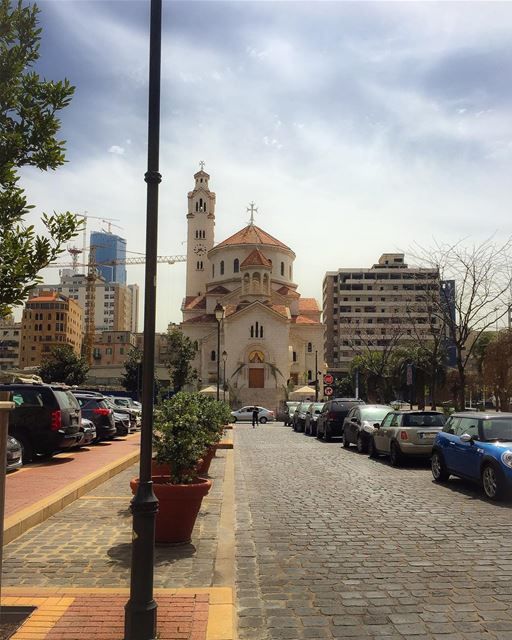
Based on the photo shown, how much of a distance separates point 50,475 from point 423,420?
931 cm

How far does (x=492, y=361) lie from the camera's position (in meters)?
42.8

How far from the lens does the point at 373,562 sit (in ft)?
21.7

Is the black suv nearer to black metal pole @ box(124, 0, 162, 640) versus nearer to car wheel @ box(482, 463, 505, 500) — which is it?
car wheel @ box(482, 463, 505, 500)

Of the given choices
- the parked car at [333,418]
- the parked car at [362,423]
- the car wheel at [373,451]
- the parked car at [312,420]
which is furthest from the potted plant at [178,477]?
the parked car at [312,420]

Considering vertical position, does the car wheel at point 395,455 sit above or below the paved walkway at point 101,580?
above

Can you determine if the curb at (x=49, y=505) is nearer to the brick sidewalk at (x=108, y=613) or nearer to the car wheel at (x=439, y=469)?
the brick sidewalk at (x=108, y=613)

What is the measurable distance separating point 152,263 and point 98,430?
16.6 m

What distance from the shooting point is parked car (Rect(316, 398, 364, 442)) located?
1041 inches

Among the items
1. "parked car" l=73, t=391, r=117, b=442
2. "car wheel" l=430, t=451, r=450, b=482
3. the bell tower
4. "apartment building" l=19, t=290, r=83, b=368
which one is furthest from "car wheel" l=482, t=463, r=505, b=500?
"apartment building" l=19, t=290, r=83, b=368

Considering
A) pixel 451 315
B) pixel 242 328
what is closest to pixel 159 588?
pixel 451 315

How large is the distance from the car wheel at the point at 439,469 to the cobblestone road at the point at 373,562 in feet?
0.86

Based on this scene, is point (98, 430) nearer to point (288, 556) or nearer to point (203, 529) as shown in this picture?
point (203, 529)

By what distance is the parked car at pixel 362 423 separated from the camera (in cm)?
2009

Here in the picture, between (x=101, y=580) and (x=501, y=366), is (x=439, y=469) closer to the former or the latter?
(x=101, y=580)
